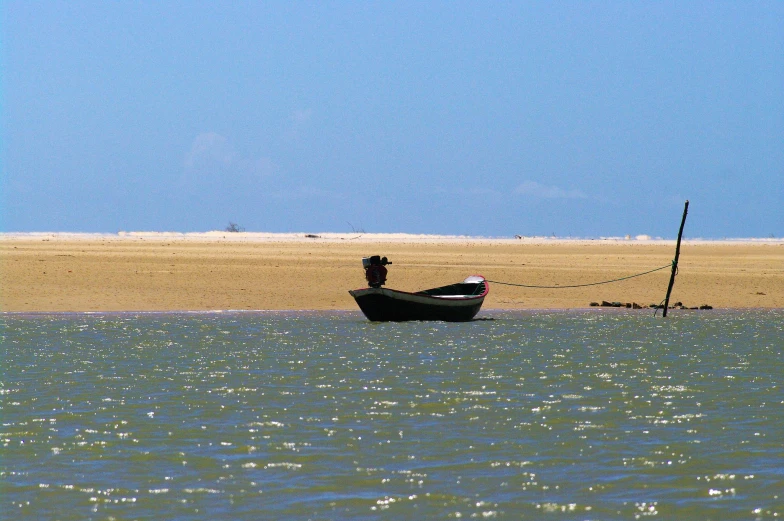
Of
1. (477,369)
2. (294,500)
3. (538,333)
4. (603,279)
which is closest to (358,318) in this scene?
(538,333)

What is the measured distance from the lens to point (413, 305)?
25.0m

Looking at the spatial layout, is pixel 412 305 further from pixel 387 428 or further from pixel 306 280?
pixel 387 428

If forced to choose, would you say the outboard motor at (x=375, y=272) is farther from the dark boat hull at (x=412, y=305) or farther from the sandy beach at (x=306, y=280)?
the sandy beach at (x=306, y=280)

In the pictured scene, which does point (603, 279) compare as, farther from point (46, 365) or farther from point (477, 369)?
point (46, 365)

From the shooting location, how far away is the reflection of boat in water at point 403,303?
24.5 m

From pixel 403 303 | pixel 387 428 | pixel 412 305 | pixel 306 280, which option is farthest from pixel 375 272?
pixel 387 428

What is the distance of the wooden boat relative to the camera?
80.4 feet

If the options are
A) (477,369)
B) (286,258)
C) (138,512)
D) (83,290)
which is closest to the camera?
(138,512)

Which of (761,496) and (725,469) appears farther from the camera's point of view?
(725,469)

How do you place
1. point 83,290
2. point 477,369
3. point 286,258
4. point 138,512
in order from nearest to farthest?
point 138,512, point 477,369, point 83,290, point 286,258

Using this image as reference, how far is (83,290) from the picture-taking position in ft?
100

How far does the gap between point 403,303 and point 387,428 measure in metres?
13.4

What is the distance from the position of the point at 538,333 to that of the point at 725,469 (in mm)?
12896

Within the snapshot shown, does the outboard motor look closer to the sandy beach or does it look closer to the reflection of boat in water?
the reflection of boat in water
